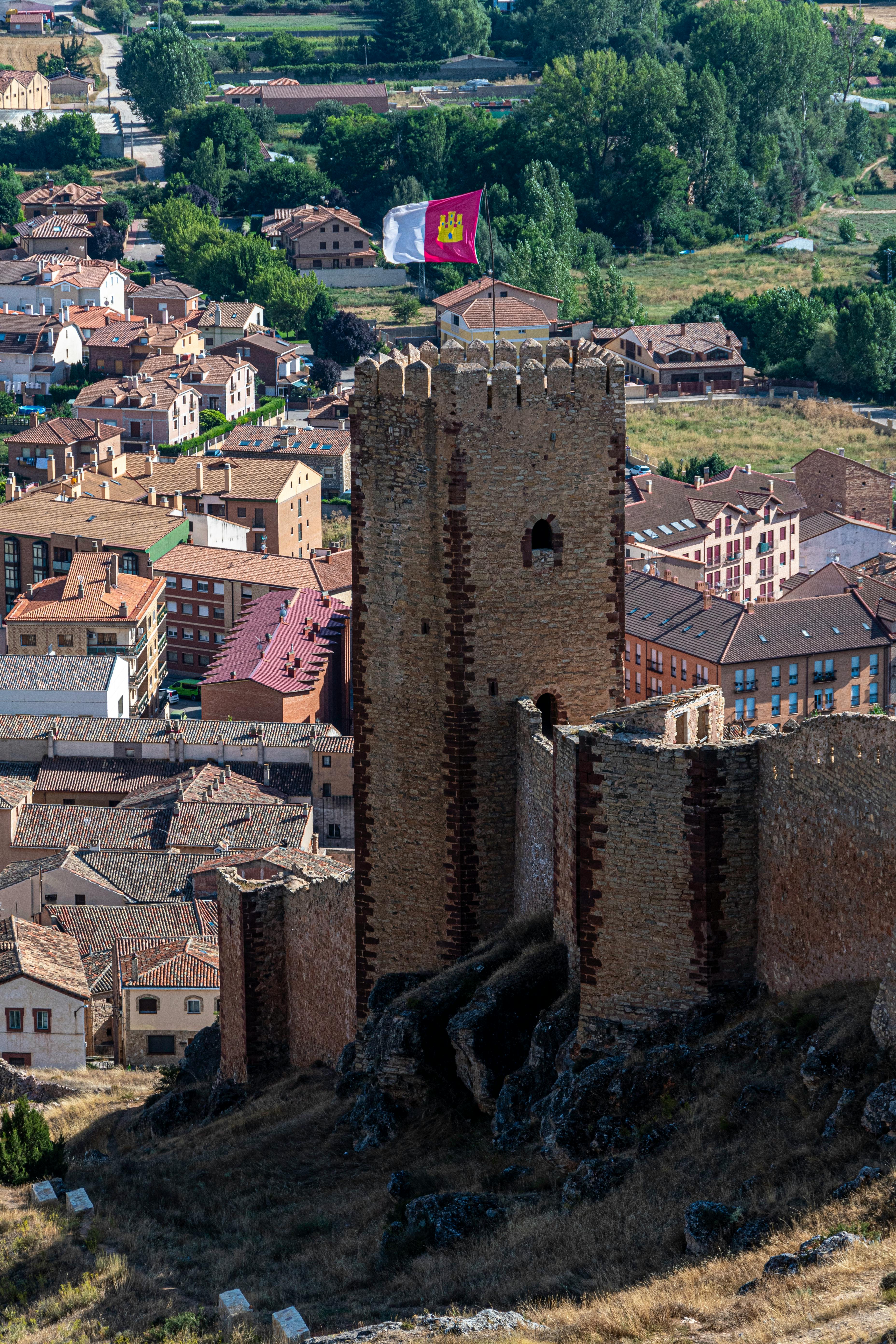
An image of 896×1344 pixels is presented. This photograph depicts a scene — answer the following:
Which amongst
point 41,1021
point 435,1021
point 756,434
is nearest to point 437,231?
point 435,1021

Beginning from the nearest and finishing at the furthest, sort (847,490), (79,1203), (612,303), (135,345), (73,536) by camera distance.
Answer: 1. (79,1203)
2. (73,536)
3. (847,490)
4. (612,303)
5. (135,345)

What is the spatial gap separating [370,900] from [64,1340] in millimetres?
10662

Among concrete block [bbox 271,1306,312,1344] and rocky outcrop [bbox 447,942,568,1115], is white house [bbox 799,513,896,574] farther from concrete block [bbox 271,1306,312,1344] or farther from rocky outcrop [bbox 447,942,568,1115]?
concrete block [bbox 271,1306,312,1344]

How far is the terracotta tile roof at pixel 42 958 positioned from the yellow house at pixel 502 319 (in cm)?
7142

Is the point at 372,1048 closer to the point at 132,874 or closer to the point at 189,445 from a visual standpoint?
the point at 132,874

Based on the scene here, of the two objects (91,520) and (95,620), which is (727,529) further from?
(91,520)

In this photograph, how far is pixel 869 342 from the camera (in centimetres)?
17512

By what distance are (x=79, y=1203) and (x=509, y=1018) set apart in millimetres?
8291

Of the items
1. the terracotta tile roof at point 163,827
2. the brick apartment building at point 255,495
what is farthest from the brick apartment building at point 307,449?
the terracotta tile roof at point 163,827

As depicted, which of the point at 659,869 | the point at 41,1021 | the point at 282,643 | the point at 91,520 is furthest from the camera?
the point at 91,520

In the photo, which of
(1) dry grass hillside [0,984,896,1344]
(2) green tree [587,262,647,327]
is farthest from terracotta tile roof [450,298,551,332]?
(1) dry grass hillside [0,984,896,1344]

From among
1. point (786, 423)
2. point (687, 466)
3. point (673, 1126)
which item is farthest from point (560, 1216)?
point (786, 423)

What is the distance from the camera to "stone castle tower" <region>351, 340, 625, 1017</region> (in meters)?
36.8

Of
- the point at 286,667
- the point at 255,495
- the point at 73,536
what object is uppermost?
the point at 73,536
